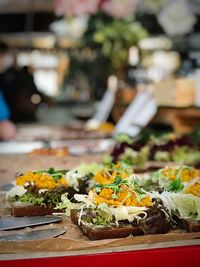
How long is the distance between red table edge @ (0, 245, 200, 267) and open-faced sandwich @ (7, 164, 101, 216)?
50 cm

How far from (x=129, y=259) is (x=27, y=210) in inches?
25.8

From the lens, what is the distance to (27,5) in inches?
337

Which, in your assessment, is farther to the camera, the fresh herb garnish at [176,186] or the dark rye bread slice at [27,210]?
the fresh herb garnish at [176,186]

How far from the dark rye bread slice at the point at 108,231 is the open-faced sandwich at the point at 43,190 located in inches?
15.3

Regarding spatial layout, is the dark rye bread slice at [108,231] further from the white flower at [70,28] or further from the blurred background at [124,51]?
the white flower at [70,28]

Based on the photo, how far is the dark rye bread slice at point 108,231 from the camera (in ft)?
7.57

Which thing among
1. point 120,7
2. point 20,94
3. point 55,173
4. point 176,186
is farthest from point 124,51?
point 176,186

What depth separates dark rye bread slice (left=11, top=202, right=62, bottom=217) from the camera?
2.68 meters

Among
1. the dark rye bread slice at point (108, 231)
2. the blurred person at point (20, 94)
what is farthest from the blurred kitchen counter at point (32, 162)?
the blurred person at point (20, 94)

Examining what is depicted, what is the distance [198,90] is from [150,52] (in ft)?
7.79

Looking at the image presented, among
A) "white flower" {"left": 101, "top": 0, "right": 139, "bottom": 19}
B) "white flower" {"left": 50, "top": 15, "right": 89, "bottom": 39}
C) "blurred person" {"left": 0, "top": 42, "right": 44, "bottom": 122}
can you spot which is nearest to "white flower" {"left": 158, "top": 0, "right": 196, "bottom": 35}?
"white flower" {"left": 101, "top": 0, "right": 139, "bottom": 19}

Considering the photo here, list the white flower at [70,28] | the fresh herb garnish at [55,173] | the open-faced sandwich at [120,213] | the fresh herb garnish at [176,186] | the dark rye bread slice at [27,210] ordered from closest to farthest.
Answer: the open-faced sandwich at [120,213]
the dark rye bread slice at [27,210]
the fresh herb garnish at [176,186]
the fresh herb garnish at [55,173]
the white flower at [70,28]

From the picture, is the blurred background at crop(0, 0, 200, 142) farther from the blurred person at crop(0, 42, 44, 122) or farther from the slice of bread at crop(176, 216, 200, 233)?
the slice of bread at crop(176, 216, 200, 233)

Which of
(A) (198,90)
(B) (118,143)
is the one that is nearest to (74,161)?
(B) (118,143)
